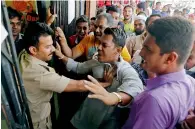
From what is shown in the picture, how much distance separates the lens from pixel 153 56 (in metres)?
1.14

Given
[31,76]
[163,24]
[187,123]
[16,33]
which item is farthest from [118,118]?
[16,33]

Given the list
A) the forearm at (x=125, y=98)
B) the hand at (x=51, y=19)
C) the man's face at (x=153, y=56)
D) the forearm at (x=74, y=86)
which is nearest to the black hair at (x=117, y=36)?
the forearm at (x=74, y=86)

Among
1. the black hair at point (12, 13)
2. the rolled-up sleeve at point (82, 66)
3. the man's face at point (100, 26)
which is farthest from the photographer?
the man's face at point (100, 26)

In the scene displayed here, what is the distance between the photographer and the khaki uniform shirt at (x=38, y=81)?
1617mm

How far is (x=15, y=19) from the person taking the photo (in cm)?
263

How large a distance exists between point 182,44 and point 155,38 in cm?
14

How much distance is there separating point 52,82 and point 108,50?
0.58 metres

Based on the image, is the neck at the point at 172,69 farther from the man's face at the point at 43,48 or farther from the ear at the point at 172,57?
the man's face at the point at 43,48

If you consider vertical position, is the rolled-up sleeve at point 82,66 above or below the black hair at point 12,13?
below

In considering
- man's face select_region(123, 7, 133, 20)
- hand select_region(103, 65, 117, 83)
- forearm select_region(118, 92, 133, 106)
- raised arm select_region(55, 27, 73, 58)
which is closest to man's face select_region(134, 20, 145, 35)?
man's face select_region(123, 7, 133, 20)

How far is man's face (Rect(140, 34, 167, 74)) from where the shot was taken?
1.12m

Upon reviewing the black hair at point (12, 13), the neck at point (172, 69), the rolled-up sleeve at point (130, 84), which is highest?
the black hair at point (12, 13)

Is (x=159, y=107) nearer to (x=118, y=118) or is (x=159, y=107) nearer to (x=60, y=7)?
(x=118, y=118)

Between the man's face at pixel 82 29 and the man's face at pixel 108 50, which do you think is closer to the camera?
the man's face at pixel 108 50
